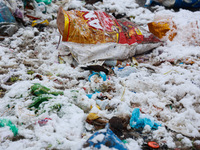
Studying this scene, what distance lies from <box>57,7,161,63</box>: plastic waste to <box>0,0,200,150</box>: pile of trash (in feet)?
0.06

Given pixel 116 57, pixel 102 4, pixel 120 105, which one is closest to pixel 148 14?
pixel 102 4

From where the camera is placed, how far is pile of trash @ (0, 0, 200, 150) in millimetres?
1559

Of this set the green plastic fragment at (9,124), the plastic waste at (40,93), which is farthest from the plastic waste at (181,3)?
the green plastic fragment at (9,124)

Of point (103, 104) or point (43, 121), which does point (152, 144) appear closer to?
point (103, 104)

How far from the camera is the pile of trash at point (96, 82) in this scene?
1.56 m

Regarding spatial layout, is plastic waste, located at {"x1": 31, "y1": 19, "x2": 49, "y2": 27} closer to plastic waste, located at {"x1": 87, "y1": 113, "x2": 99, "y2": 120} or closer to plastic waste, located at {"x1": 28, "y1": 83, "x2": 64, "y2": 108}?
plastic waste, located at {"x1": 28, "y1": 83, "x2": 64, "y2": 108}

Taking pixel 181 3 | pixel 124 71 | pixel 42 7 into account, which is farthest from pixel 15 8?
pixel 181 3

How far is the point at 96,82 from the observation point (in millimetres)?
2418

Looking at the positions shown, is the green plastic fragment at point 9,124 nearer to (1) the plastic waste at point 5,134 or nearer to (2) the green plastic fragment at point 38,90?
(1) the plastic waste at point 5,134

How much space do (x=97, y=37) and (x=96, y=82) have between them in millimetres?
932

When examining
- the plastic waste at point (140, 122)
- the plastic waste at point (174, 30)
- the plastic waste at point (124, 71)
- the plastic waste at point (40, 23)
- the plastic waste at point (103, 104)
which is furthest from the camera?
the plastic waste at point (40, 23)

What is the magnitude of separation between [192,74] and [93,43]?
1.71m

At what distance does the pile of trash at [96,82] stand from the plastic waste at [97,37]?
0.06 feet

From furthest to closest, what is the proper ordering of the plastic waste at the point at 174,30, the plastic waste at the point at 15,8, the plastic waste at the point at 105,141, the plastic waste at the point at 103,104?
the plastic waste at the point at 15,8
the plastic waste at the point at 174,30
the plastic waste at the point at 103,104
the plastic waste at the point at 105,141
